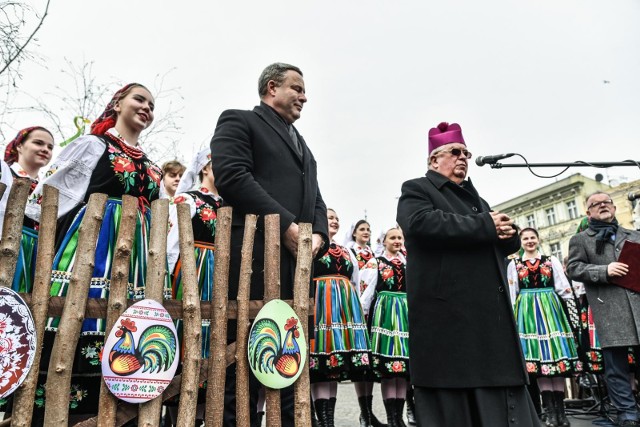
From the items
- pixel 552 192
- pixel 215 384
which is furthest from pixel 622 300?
pixel 552 192

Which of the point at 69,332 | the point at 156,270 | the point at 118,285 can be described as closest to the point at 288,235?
the point at 156,270

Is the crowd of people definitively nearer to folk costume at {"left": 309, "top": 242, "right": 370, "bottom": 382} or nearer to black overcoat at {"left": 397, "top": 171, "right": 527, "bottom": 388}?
black overcoat at {"left": 397, "top": 171, "right": 527, "bottom": 388}

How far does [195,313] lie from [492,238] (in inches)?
62.1

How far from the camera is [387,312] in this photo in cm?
575

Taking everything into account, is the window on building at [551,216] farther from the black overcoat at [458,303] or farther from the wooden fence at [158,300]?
the wooden fence at [158,300]

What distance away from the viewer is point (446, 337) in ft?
8.84

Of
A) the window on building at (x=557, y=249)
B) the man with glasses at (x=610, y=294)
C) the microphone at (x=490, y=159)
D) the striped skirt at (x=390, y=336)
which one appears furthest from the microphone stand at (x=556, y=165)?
the window on building at (x=557, y=249)

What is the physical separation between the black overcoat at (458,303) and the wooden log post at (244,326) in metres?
0.94

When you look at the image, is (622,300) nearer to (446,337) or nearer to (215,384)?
(446,337)

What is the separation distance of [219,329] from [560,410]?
4.59 metres

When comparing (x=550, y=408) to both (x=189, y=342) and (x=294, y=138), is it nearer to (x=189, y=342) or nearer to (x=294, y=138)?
(x=294, y=138)

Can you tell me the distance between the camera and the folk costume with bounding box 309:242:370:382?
511cm

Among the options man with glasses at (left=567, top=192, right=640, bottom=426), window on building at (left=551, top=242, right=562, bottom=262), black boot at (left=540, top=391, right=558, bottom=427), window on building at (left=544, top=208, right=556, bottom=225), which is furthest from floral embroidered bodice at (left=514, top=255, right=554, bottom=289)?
window on building at (left=551, top=242, right=562, bottom=262)

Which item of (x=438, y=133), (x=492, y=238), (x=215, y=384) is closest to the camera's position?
(x=215, y=384)
